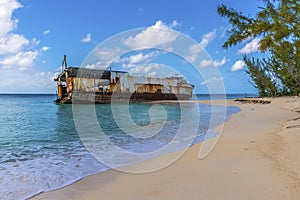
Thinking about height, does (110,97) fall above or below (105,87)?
below

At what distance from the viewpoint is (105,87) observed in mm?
35719

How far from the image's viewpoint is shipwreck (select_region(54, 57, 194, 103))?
33.2 m

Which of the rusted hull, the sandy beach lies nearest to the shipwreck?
the rusted hull

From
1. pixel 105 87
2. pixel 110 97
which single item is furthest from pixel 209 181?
pixel 105 87

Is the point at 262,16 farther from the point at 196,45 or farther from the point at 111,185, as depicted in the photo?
the point at 111,185

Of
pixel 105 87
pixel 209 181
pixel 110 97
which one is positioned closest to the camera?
pixel 209 181

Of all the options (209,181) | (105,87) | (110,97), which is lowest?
(209,181)

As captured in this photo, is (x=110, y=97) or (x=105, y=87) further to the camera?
(x=105, y=87)

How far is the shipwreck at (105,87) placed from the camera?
33156mm

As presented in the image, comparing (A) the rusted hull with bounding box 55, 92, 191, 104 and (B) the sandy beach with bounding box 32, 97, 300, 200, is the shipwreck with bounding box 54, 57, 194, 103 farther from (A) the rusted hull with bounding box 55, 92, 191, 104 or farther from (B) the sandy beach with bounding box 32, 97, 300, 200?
(B) the sandy beach with bounding box 32, 97, 300, 200

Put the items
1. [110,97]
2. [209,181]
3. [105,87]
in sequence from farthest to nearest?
[105,87] < [110,97] < [209,181]

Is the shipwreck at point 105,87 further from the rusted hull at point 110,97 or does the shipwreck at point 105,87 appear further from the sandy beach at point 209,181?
the sandy beach at point 209,181

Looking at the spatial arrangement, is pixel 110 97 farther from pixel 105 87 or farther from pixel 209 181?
pixel 209 181

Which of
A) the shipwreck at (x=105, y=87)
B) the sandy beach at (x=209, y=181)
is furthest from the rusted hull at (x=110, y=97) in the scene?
the sandy beach at (x=209, y=181)
